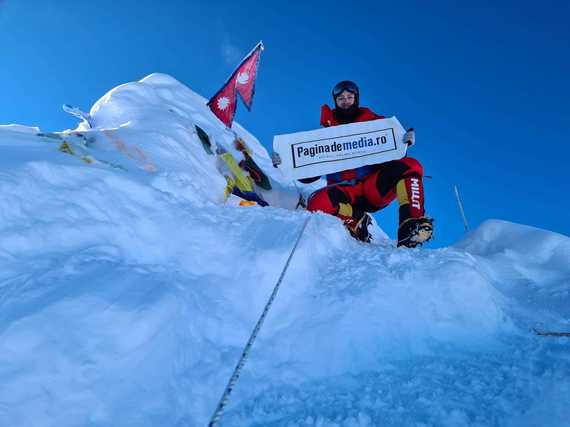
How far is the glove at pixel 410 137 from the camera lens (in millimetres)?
4020

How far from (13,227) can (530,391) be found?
195cm

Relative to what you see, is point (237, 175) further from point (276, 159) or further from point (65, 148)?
point (65, 148)

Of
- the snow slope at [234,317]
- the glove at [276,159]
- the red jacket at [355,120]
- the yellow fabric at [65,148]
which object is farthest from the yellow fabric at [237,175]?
the yellow fabric at [65,148]

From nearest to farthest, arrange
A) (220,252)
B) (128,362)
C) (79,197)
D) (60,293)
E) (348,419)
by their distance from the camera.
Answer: (348,419), (128,362), (60,293), (79,197), (220,252)

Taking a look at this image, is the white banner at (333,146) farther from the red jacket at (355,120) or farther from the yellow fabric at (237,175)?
the yellow fabric at (237,175)

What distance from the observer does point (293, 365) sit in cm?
141

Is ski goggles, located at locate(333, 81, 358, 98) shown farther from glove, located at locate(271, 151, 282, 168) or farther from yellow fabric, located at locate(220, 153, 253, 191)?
yellow fabric, located at locate(220, 153, 253, 191)

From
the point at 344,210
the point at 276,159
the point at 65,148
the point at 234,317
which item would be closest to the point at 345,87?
the point at 276,159

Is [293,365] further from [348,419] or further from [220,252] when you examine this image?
[220,252]

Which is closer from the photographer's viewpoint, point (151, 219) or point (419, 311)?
point (419, 311)

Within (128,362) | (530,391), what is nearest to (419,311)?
(530,391)

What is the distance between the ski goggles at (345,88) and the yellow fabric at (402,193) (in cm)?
149

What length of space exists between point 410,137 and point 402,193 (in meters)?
0.73

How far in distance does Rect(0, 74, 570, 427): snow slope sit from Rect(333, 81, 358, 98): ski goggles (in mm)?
2571
